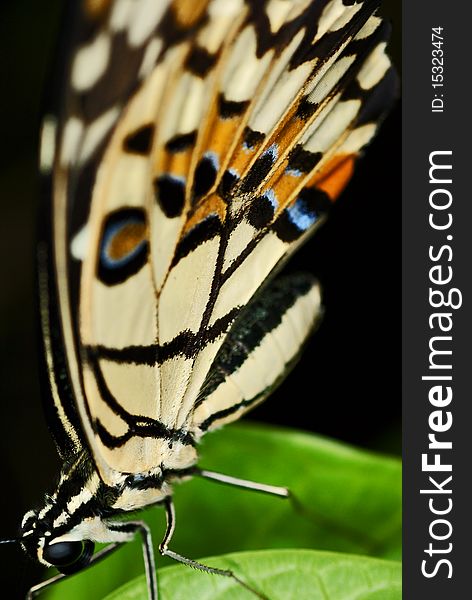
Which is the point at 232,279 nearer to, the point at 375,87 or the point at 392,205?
the point at 375,87

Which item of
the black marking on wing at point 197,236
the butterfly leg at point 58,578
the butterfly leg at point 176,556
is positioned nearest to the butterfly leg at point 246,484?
the butterfly leg at point 176,556

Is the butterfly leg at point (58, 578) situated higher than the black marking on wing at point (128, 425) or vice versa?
the black marking on wing at point (128, 425)

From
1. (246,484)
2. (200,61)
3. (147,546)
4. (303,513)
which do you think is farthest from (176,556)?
(200,61)

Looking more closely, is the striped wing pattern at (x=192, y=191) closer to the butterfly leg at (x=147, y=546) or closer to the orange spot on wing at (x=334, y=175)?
the orange spot on wing at (x=334, y=175)

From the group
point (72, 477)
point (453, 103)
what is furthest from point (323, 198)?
point (72, 477)

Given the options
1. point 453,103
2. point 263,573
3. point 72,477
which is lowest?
point 263,573

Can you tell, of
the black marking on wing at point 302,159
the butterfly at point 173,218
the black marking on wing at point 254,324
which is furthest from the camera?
the black marking on wing at point 254,324

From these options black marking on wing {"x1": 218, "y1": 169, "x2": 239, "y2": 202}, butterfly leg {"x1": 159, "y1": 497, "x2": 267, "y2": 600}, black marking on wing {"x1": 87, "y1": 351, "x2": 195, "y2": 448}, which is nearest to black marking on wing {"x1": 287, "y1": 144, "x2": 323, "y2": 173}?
black marking on wing {"x1": 218, "y1": 169, "x2": 239, "y2": 202}
